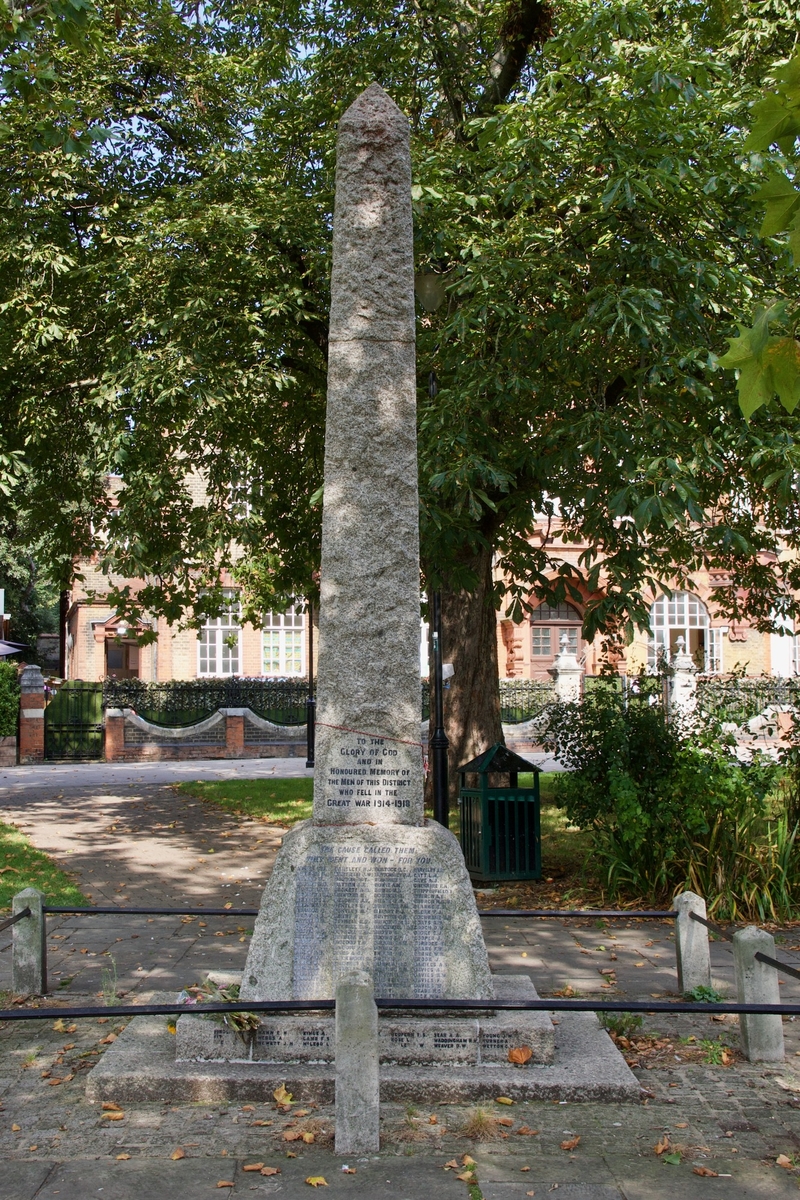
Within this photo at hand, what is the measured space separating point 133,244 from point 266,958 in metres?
8.84

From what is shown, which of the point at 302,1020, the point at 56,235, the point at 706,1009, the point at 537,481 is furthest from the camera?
the point at 56,235

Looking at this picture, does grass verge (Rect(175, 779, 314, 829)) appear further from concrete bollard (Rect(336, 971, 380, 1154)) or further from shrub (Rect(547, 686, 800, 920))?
concrete bollard (Rect(336, 971, 380, 1154))

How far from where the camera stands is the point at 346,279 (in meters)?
5.43

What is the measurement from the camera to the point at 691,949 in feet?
21.3

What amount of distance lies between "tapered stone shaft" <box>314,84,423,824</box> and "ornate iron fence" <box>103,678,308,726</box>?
2254 cm

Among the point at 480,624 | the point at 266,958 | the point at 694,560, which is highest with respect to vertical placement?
the point at 694,560

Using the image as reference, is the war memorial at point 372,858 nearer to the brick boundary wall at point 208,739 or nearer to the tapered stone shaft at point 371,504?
the tapered stone shaft at point 371,504

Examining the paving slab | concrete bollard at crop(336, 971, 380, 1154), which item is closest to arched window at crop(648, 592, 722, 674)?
concrete bollard at crop(336, 971, 380, 1154)

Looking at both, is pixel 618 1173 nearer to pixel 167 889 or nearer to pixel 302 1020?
pixel 302 1020

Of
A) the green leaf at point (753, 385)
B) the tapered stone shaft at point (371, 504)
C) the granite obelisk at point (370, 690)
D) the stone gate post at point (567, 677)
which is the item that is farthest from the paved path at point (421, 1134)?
the stone gate post at point (567, 677)

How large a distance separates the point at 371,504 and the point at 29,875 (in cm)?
724

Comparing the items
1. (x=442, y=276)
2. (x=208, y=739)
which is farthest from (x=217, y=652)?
(x=442, y=276)

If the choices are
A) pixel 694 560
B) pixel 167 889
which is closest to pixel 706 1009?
pixel 167 889

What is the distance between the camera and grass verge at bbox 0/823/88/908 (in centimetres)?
962
